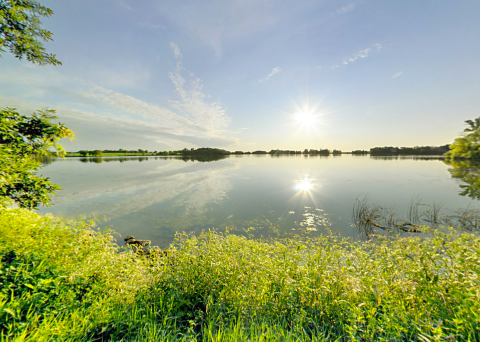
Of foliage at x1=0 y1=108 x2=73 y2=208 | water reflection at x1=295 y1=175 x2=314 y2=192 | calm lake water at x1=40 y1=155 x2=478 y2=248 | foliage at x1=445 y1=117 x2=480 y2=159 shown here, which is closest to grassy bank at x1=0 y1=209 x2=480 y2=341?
foliage at x1=0 y1=108 x2=73 y2=208

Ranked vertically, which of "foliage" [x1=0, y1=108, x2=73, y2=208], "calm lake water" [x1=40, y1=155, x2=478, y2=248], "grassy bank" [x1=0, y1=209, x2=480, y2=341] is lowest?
"calm lake water" [x1=40, y1=155, x2=478, y2=248]

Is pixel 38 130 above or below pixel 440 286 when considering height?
above

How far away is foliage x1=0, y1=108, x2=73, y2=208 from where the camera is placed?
422 centimetres

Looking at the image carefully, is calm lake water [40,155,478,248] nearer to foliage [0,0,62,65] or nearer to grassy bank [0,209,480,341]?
grassy bank [0,209,480,341]

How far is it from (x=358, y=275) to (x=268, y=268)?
200cm

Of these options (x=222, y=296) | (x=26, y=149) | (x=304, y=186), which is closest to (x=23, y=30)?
(x=26, y=149)

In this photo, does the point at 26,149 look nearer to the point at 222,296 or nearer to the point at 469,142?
the point at 222,296

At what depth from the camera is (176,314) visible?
316 centimetres

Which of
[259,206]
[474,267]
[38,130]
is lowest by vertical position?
[259,206]

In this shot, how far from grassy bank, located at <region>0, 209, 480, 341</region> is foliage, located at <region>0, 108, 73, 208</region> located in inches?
31.4

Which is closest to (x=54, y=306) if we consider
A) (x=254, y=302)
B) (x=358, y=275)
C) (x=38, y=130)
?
(x=254, y=302)

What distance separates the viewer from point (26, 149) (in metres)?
4.66

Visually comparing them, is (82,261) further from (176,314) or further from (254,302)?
(254,302)

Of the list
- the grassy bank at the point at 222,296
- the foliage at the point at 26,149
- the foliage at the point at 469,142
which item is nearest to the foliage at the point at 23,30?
the foliage at the point at 26,149
